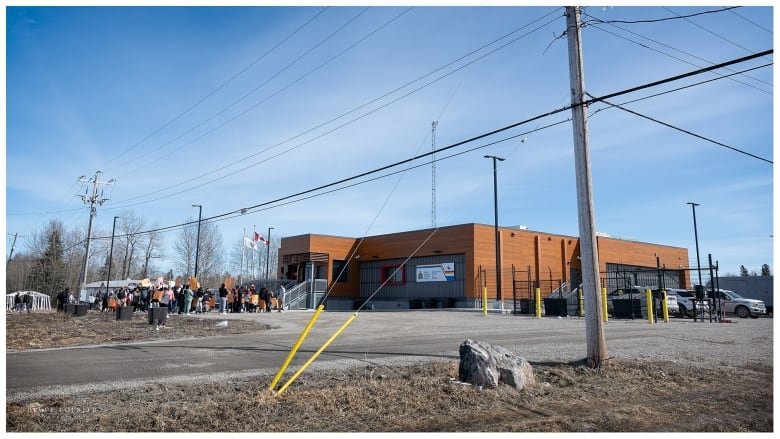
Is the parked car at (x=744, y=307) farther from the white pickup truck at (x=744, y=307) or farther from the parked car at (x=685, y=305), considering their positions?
the parked car at (x=685, y=305)

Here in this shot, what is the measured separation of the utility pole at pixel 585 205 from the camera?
31.7ft

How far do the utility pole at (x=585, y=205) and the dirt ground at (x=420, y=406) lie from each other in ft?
2.58

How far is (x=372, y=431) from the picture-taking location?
5.72 m

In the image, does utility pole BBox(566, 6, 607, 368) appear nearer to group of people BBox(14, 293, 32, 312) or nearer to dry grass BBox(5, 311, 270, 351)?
dry grass BBox(5, 311, 270, 351)

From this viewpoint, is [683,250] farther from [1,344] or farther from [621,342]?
[1,344]

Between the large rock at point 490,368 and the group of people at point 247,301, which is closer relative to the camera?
the large rock at point 490,368

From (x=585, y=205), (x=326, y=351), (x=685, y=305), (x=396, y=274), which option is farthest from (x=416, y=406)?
(x=396, y=274)

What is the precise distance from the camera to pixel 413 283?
1737 inches

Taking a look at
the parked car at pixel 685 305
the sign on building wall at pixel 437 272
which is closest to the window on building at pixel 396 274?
the sign on building wall at pixel 437 272

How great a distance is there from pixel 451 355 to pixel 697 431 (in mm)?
5886

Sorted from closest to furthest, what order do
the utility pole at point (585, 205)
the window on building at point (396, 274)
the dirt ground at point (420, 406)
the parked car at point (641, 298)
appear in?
the dirt ground at point (420, 406)
the utility pole at point (585, 205)
the parked car at point (641, 298)
the window on building at point (396, 274)

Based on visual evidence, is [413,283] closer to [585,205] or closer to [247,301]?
[247,301]

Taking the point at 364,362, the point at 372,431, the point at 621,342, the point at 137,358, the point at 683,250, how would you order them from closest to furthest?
the point at 372,431, the point at 364,362, the point at 137,358, the point at 621,342, the point at 683,250

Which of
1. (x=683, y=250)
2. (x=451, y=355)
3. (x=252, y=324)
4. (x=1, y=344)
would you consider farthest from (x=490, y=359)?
(x=683, y=250)
